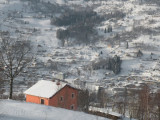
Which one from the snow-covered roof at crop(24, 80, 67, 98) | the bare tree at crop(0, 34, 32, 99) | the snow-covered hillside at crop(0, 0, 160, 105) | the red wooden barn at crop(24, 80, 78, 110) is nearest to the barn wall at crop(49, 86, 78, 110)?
the red wooden barn at crop(24, 80, 78, 110)

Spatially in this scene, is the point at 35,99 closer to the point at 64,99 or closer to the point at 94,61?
the point at 64,99

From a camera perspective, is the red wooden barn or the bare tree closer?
the bare tree

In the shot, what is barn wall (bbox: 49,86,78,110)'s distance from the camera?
35572mm

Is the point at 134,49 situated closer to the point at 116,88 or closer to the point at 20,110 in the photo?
the point at 116,88

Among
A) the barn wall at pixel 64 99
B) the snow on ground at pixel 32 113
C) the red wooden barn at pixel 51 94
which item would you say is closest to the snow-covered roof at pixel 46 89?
the red wooden barn at pixel 51 94

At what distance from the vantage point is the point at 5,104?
70.7ft

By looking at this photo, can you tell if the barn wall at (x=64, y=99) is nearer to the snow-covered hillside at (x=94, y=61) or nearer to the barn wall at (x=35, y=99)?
the barn wall at (x=35, y=99)

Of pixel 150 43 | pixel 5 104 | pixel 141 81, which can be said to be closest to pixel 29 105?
pixel 5 104

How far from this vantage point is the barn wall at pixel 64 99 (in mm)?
35572

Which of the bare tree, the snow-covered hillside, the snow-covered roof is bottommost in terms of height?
the snow-covered hillside

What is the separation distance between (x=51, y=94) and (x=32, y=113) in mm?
15357

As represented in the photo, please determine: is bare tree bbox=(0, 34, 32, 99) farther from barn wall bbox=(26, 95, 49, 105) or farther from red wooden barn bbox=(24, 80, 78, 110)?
barn wall bbox=(26, 95, 49, 105)

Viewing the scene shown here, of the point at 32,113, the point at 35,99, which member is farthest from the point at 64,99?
the point at 32,113

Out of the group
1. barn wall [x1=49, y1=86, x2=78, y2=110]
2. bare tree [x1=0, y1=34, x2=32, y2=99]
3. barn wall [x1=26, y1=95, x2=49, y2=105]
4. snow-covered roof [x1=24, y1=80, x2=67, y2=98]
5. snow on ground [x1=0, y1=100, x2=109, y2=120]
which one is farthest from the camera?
barn wall [x1=49, y1=86, x2=78, y2=110]
